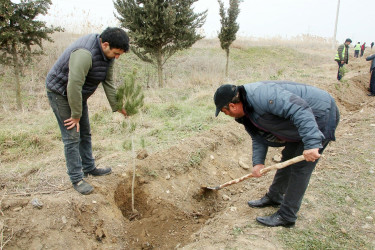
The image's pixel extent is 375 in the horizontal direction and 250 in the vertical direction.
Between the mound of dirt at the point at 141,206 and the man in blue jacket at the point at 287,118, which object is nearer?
the man in blue jacket at the point at 287,118

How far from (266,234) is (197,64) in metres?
13.5

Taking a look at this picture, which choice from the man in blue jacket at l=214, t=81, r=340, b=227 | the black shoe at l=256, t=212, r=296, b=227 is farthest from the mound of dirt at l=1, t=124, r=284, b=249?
the man in blue jacket at l=214, t=81, r=340, b=227

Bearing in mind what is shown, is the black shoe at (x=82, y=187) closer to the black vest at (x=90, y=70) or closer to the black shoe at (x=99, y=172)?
the black shoe at (x=99, y=172)

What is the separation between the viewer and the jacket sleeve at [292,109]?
7.36 feet

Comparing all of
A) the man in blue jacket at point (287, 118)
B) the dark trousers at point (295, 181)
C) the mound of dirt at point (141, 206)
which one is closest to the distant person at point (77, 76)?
the mound of dirt at point (141, 206)

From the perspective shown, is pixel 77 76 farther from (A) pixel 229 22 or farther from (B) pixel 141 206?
(A) pixel 229 22

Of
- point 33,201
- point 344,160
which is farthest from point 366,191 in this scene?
point 33,201

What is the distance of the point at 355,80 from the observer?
34.1ft

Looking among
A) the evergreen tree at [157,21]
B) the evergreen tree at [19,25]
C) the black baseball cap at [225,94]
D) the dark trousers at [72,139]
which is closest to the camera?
the black baseball cap at [225,94]

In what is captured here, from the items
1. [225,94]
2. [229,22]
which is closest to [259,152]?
[225,94]

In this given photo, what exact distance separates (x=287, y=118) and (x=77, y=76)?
6.79 ft

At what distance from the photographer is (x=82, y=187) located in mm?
3295

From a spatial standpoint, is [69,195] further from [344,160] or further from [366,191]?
[344,160]

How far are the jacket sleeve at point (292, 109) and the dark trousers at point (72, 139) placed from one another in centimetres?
205
